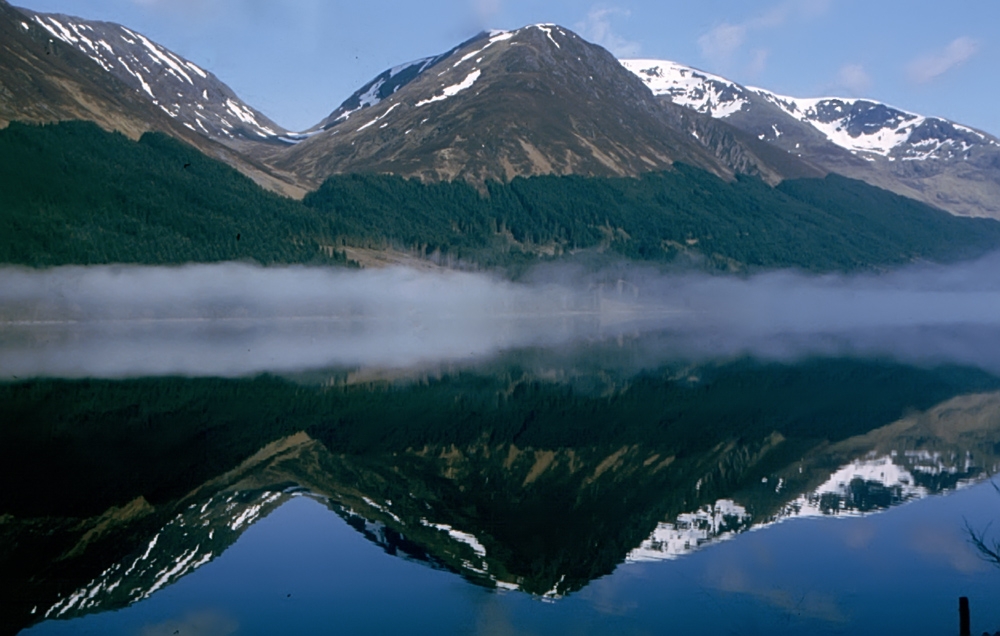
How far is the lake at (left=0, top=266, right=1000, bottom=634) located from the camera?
1984 centimetres

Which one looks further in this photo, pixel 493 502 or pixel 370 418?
pixel 370 418

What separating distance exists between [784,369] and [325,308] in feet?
428

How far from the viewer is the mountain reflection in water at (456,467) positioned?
23.1 metres

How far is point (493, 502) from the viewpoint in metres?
28.7

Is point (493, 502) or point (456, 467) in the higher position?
point (493, 502)

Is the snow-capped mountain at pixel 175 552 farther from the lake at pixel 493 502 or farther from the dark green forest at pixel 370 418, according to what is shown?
the dark green forest at pixel 370 418

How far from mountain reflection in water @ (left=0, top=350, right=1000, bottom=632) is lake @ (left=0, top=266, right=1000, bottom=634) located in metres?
0.13

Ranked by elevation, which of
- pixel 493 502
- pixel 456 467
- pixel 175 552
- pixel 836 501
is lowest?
pixel 175 552

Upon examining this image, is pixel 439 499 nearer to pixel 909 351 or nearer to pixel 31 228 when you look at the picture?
pixel 909 351

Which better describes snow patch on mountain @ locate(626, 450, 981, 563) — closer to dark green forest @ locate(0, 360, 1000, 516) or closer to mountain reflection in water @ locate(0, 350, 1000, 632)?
mountain reflection in water @ locate(0, 350, 1000, 632)

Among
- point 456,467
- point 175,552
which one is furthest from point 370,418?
point 175,552

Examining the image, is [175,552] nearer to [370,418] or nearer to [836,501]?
[836,501]

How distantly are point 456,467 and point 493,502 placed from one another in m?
5.14

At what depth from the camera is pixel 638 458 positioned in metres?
35.7
